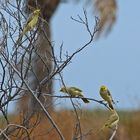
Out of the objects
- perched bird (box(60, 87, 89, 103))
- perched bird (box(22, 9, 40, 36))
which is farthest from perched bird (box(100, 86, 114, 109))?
perched bird (box(22, 9, 40, 36))

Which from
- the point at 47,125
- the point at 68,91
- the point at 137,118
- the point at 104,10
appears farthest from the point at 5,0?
the point at 104,10

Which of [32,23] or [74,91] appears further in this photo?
[74,91]

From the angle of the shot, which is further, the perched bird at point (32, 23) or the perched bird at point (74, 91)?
the perched bird at point (74, 91)

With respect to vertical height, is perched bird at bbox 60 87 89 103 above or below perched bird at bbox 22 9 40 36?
below

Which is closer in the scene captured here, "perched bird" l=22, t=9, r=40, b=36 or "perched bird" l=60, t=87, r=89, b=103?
"perched bird" l=22, t=9, r=40, b=36

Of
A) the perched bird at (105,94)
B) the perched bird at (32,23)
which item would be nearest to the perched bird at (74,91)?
the perched bird at (105,94)

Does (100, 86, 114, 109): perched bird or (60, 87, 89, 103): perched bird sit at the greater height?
(60, 87, 89, 103): perched bird

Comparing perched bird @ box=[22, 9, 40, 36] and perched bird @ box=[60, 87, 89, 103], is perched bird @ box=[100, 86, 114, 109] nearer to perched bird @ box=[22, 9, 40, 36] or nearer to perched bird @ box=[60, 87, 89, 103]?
Answer: perched bird @ box=[60, 87, 89, 103]

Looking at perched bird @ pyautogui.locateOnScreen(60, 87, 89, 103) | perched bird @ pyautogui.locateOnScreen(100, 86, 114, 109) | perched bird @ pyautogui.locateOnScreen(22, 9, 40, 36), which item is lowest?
perched bird @ pyautogui.locateOnScreen(100, 86, 114, 109)

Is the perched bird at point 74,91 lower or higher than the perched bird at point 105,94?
higher

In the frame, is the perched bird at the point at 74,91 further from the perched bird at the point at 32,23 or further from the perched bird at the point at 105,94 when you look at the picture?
the perched bird at the point at 32,23

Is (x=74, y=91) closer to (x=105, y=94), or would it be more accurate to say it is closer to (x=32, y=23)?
(x=105, y=94)

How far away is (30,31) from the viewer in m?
3.32

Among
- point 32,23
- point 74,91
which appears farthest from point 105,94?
point 32,23
